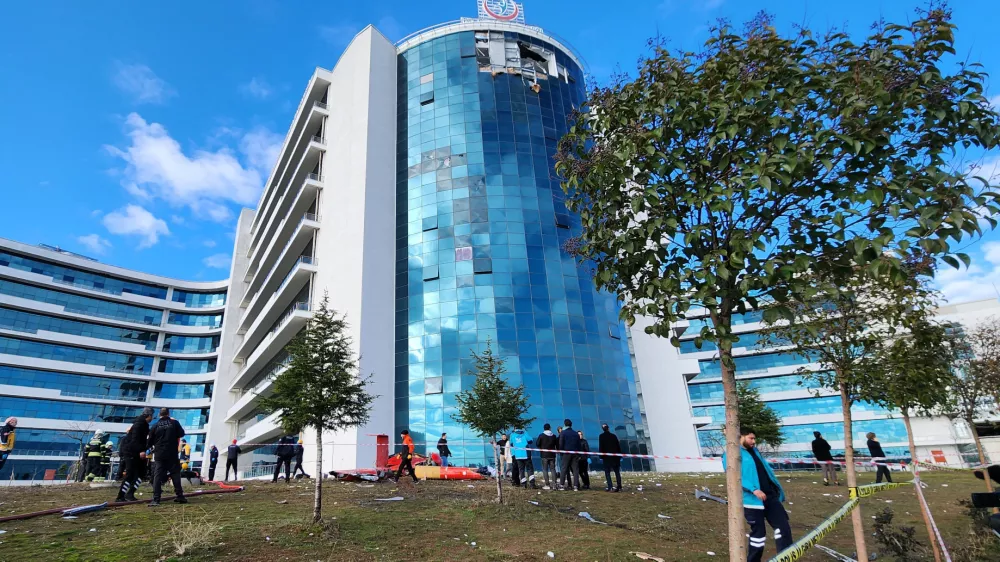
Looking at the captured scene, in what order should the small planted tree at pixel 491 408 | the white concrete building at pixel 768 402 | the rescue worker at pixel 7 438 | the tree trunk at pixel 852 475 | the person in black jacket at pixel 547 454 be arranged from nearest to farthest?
the tree trunk at pixel 852 475
the small planted tree at pixel 491 408
the rescue worker at pixel 7 438
the person in black jacket at pixel 547 454
the white concrete building at pixel 768 402

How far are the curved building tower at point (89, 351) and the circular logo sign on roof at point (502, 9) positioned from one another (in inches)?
2119

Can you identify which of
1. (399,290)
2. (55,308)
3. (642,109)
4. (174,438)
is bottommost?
(174,438)

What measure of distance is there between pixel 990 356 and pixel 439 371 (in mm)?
25895

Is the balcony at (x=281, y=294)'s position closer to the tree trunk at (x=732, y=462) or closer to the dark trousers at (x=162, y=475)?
the dark trousers at (x=162, y=475)

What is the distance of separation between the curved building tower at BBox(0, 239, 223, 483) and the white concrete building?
52.7 m

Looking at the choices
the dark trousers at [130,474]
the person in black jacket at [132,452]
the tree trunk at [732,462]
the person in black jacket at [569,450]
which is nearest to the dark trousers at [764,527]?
the tree trunk at [732,462]

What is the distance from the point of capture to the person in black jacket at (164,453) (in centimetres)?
1189

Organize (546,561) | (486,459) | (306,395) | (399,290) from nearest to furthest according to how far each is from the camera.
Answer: (546,561)
(306,395)
(486,459)
(399,290)

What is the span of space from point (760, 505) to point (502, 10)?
44.2 meters

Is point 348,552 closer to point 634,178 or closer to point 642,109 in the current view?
point 634,178

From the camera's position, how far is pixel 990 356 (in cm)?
2222

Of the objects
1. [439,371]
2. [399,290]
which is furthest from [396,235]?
[439,371]

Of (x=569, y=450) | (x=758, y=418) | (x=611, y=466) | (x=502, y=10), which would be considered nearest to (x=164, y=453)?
(x=569, y=450)

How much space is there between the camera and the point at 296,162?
158 feet
